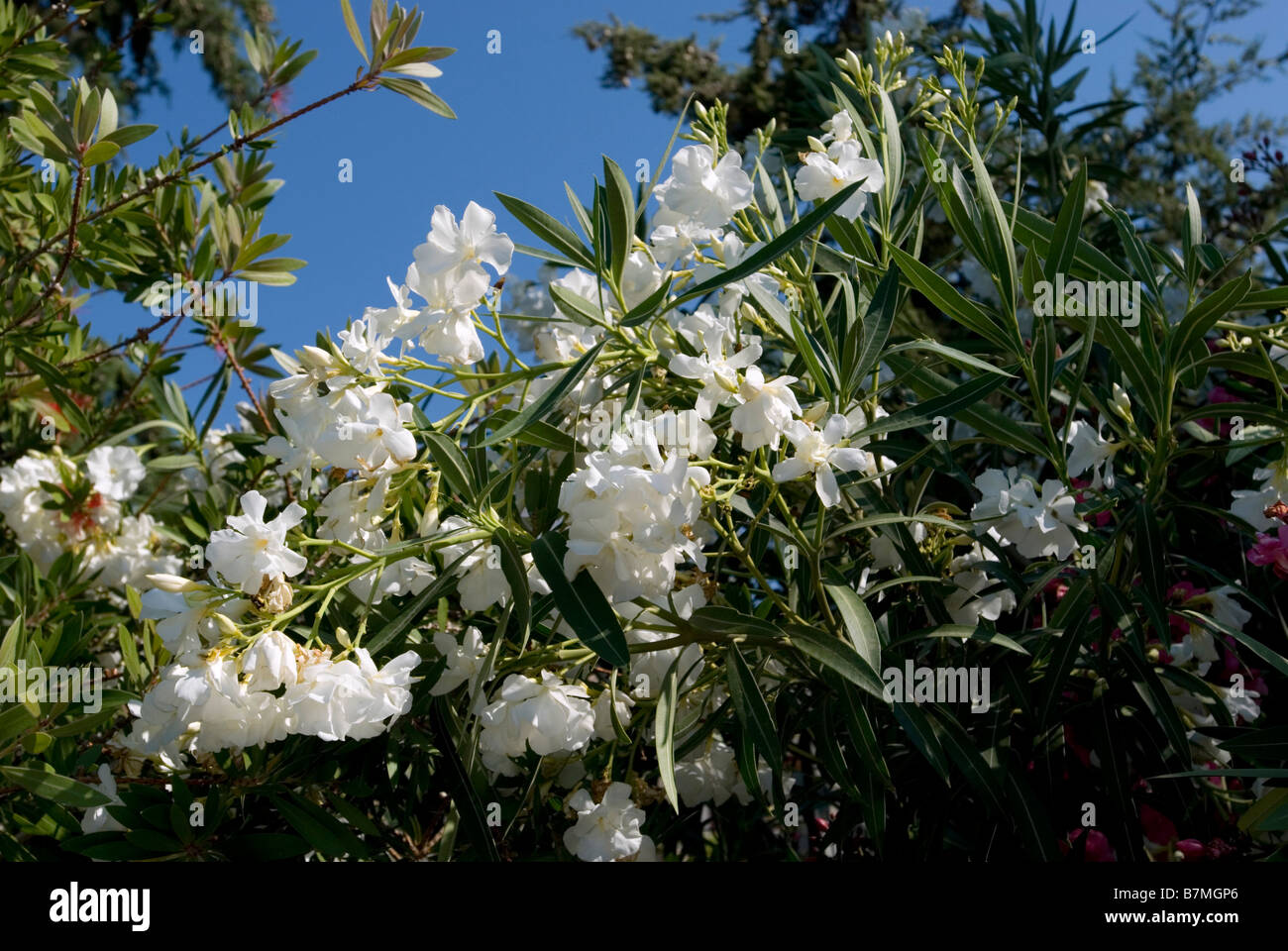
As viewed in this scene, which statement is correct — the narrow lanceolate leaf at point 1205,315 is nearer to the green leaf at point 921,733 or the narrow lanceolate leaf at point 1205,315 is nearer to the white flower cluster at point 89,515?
the green leaf at point 921,733

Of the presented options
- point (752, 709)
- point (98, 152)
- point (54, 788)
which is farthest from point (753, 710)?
point (98, 152)

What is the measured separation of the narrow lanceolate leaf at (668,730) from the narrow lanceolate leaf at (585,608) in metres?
0.13

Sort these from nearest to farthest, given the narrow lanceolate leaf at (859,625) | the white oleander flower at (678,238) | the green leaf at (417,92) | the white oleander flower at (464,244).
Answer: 1. the narrow lanceolate leaf at (859,625)
2. the white oleander flower at (464,244)
3. the white oleander flower at (678,238)
4. the green leaf at (417,92)

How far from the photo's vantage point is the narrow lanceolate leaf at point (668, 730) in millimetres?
1213

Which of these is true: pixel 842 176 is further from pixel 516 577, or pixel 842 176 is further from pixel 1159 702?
pixel 1159 702

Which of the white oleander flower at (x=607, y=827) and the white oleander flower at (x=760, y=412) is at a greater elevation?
the white oleander flower at (x=760, y=412)

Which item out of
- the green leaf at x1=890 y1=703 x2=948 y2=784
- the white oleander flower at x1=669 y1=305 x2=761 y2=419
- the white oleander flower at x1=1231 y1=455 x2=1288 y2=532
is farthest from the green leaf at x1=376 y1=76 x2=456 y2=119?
the white oleander flower at x1=1231 y1=455 x2=1288 y2=532

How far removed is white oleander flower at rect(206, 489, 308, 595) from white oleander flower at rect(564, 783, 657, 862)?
0.50 meters

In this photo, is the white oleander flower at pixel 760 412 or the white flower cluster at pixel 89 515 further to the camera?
the white flower cluster at pixel 89 515

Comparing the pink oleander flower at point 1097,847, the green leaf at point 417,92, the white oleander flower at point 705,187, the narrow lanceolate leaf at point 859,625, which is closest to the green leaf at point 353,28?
the green leaf at point 417,92
